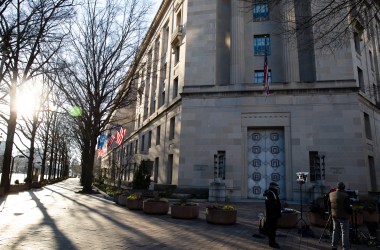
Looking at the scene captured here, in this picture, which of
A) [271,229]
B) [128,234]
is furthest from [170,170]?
[271,229]

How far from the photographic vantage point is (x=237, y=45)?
2491 cm

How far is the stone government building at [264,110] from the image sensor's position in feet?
70.0

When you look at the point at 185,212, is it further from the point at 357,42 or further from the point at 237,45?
the point at 357,42

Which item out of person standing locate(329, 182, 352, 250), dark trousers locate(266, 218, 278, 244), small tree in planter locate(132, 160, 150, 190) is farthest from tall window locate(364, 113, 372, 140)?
dark trousers locate(266, 218, 278, 244)

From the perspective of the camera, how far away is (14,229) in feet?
31.3

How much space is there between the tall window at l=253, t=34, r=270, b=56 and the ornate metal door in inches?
277

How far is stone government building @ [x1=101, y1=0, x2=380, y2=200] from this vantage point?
21344mm

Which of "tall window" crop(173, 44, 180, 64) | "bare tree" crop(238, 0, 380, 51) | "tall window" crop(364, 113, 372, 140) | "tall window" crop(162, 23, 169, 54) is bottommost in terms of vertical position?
"tall window" crop(364, 113, 372, 140)

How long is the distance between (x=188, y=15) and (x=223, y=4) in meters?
3.45

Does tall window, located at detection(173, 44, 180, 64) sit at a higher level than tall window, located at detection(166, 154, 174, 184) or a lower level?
higher

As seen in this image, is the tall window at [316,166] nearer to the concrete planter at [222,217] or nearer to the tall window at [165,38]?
the concrete planter at [222,217]

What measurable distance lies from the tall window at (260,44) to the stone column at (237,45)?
1387 millimetres

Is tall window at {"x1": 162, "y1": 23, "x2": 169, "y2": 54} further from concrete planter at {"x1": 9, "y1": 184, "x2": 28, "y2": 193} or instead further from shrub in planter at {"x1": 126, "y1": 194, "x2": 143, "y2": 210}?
shrub in planter at {"x1": 126, "y1": 194, "x2": 143, "y2": 210}

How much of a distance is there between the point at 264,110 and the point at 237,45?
20.4 feet
